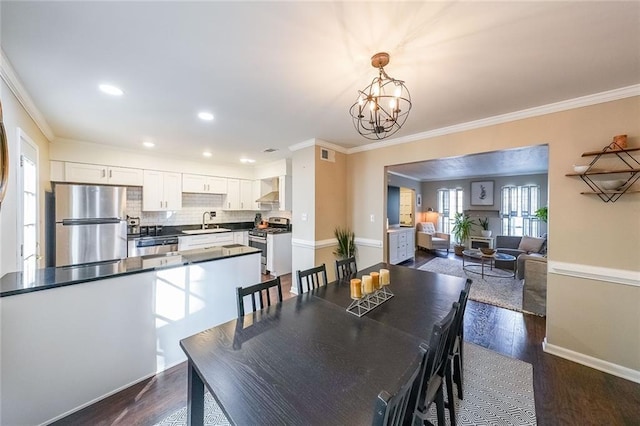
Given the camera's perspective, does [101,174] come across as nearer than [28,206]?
No

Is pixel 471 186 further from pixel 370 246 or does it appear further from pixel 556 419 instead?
pixel 556 419

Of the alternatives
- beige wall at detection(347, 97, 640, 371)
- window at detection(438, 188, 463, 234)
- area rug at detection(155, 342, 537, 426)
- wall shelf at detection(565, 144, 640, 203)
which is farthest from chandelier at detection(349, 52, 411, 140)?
window at detection(438, 188, 463, 234)

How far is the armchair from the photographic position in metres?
7.05

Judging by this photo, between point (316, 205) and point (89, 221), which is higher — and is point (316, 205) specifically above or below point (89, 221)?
above

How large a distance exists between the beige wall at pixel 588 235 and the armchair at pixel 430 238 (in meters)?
4.82

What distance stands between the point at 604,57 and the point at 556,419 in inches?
98.8

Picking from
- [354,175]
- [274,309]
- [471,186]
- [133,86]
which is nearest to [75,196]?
[133,86]

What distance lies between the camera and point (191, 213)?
5.20 meters

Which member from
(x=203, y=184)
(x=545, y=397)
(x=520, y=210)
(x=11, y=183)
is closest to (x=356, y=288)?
(x=545, y=397)

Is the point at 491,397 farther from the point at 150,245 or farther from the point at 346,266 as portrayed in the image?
the point at 150,245

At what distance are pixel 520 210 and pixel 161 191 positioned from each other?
9310mm

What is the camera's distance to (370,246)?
12.8 feet

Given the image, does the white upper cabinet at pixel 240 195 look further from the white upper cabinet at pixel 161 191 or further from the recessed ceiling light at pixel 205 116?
the recessed ceiling light at pixel 205 116

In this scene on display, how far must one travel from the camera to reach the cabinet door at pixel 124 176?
3.93 meters
